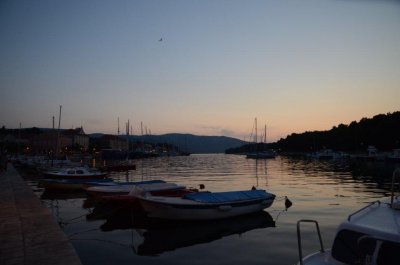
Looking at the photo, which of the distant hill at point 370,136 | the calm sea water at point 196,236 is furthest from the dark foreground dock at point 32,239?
the distant hill at point 370,136

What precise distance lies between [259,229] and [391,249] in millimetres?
12922

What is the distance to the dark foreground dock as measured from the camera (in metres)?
10.4

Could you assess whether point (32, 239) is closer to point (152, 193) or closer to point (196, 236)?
point (196, 236)

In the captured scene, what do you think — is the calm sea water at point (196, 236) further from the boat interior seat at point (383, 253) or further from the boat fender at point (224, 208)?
the boat interior seat at point (383, 253)

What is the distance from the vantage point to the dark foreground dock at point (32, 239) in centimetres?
1039

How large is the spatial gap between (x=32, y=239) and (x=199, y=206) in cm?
908

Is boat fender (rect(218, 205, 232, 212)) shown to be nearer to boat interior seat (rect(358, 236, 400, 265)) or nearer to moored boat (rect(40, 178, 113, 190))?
boat interior seat (rect(358, 236, 400, 265))

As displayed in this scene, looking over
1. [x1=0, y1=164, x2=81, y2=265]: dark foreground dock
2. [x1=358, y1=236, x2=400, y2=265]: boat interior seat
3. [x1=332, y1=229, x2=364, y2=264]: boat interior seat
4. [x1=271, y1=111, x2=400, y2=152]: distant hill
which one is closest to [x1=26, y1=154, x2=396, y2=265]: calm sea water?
[x1=0, y1=164, x2=81, y2=265]: dark foreground dock

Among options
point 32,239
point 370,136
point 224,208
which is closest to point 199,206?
point 224,208

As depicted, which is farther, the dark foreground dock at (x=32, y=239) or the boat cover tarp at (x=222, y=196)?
the boat cover tarp at (x=222, y=196)

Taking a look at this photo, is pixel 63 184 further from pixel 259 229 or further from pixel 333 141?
pixel 333 141

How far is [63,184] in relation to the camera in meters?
35.6

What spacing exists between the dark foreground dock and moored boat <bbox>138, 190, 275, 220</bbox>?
5.21 metres

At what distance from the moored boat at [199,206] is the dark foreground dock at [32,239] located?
5.21 meters
